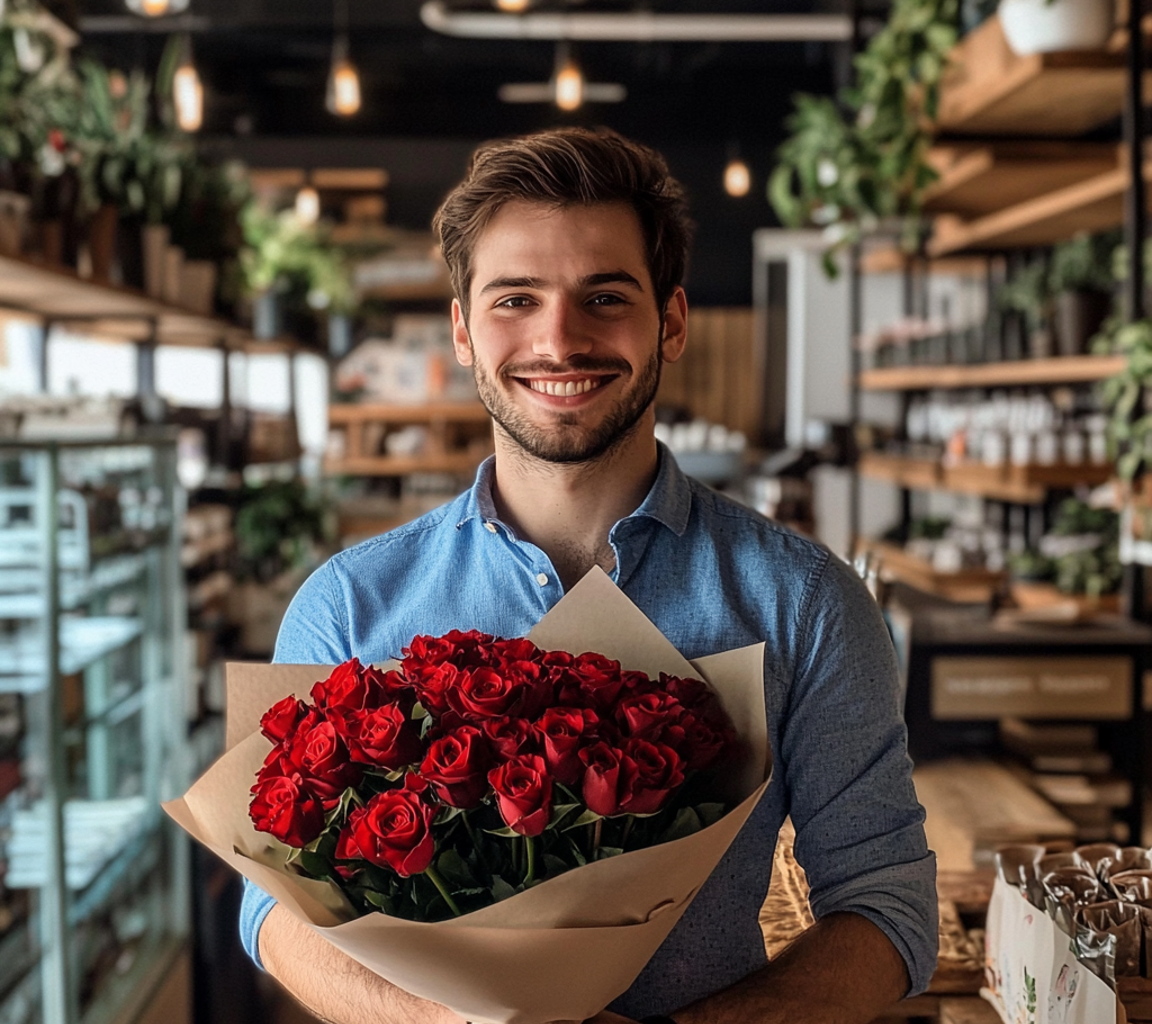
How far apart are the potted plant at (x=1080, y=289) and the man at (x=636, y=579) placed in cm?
337

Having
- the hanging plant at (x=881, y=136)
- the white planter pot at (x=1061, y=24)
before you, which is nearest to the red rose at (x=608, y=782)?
the white planter pot at (x=1061, y=24)

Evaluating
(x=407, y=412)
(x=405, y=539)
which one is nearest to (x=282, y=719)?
A: (x=405, y=539)

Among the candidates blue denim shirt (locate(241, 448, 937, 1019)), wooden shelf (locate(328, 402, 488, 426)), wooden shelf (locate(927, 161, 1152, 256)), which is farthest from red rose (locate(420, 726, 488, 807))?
wooden shelf (locate(328, 402, 488, 426))

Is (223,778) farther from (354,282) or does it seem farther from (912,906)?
(354,282)

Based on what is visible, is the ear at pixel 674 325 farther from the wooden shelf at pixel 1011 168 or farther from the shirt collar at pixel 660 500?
the wooden shelf at pixel 1011 168

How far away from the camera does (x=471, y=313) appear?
143 centimetres

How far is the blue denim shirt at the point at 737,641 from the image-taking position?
127 centimetres

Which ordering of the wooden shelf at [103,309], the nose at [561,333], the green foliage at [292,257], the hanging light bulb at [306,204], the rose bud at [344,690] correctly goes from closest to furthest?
the rose bud at [344,690], the nose at [561,333], the wooden shelf at [103,309], the green foliage at [292,257], the hanging light bulb at [306,204]

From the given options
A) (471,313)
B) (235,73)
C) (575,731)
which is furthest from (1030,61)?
(235,73)

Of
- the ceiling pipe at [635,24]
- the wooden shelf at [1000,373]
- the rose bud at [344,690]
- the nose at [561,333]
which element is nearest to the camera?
the rose bud at [344,690]

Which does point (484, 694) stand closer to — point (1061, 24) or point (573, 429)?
point (573, 429)

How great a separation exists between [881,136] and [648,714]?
12.1ft

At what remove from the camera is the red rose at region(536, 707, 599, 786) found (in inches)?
37.0

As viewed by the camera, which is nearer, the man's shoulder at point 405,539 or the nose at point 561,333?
the nose at point 561,333
